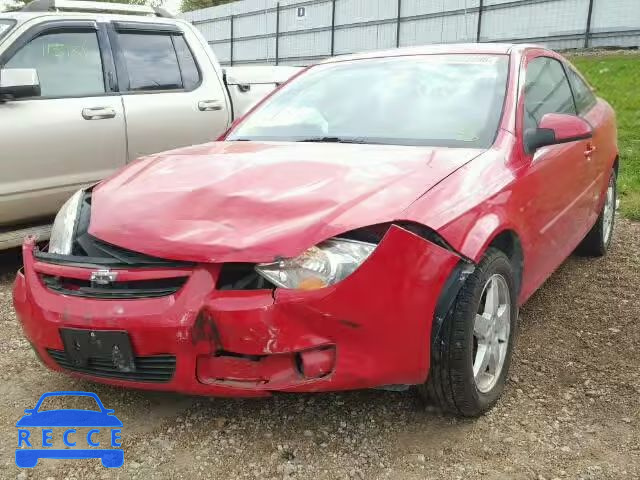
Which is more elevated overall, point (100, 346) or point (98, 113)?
point (98, 113)

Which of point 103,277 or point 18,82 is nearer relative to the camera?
point 103,277

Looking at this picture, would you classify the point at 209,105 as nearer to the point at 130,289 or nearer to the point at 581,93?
the point at 581,93

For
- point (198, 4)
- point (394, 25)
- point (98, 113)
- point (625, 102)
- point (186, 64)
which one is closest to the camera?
point (98, 113)

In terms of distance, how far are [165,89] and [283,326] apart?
11.5 feet

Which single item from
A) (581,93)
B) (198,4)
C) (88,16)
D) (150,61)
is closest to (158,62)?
(150,61)

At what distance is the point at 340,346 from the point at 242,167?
963mm

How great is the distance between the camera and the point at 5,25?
455cm

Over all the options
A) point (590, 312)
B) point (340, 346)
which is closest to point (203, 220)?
point (340, 346)

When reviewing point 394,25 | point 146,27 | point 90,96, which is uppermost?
point 146,27

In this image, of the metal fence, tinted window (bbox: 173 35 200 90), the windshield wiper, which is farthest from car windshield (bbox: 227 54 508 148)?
the metal fence

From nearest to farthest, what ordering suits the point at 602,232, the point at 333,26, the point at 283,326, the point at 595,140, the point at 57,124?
1. the point at 283,326
2. the point at 595,140
3. the point at 57,124
4. the point at 602,232
5. the point at 333,26

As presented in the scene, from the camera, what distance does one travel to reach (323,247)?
2.27 meters

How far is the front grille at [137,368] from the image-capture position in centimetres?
235

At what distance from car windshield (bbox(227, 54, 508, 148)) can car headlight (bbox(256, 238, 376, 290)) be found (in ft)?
3.14
